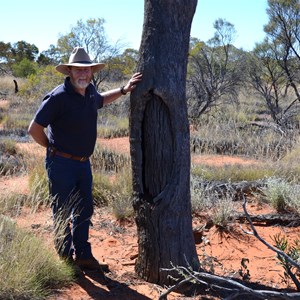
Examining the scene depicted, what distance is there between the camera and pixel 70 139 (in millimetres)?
4578

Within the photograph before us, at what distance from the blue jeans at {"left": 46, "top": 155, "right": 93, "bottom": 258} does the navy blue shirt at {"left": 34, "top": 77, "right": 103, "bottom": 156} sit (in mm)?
146

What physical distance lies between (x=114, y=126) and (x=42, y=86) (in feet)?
24.4

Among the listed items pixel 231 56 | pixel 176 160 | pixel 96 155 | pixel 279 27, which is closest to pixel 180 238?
pixel 176 160

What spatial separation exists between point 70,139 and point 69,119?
0.59 ft

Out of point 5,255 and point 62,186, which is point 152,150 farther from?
point 5,255

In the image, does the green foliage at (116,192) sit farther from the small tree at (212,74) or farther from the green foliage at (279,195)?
the small tree at (212,74)

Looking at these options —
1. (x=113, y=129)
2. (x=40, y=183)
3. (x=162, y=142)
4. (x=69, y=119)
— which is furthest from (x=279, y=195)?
(x=113, y=129)

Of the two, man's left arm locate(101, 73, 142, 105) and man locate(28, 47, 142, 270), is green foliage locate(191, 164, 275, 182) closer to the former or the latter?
man's left arm locate(101, 73, 142, 105)

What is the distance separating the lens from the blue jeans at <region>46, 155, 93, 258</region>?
4609mm

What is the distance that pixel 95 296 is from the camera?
4371 millimetres

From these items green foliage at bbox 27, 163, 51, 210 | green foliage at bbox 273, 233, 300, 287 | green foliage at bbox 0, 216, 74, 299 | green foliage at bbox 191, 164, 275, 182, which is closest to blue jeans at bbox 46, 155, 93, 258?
green foliage at bbox 0, 216, 74, 299

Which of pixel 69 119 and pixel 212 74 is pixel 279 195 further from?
pixel 212 74

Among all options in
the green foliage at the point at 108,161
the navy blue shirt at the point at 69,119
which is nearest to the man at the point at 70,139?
the navy blue shirt at the point at 69,119

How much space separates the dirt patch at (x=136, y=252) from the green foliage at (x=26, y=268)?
132mm
